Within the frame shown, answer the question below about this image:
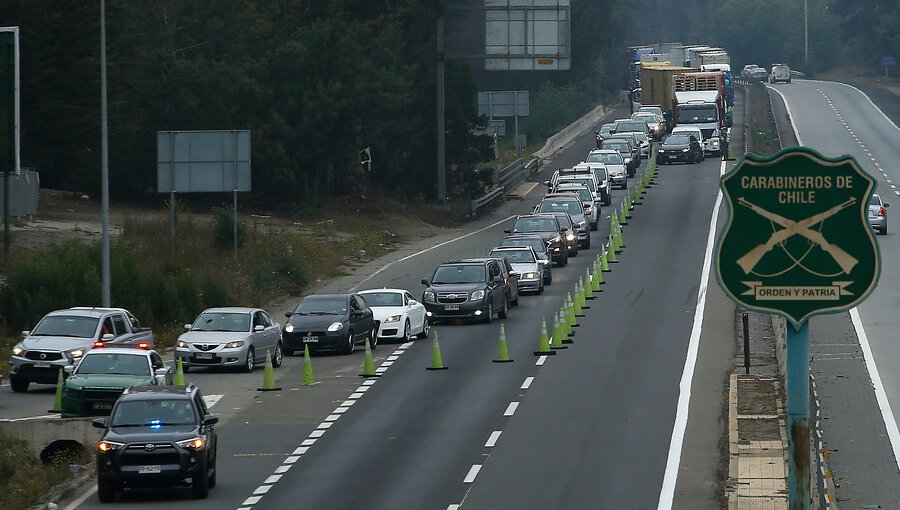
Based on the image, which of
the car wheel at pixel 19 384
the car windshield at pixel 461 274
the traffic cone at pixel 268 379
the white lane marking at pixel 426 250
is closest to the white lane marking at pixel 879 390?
the car windshield at pixel 461 274

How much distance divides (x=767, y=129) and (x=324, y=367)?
256 feet

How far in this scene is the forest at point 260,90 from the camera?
56.4 meters

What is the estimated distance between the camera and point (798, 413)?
11273mm

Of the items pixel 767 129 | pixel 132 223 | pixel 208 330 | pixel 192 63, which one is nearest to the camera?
pixel 208 330

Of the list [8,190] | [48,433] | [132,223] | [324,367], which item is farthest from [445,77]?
[48,433]

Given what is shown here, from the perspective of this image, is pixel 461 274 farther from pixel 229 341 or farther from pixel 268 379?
pixel 268 379

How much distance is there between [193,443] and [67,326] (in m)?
12.3

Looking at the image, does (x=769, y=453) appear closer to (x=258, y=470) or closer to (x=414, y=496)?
(x=414, y=496)

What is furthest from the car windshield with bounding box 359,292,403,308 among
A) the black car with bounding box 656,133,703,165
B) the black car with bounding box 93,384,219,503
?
the black car with bounding box 656,133,703,165

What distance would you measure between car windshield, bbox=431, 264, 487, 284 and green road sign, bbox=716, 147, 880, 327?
3104 cm

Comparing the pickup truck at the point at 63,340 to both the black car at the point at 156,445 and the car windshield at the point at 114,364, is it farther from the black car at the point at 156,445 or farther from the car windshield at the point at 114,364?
the black car at the point at 156,445

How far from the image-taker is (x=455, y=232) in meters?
66.1

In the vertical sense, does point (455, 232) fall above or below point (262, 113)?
below

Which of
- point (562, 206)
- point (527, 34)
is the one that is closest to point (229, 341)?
point (562, 206)
